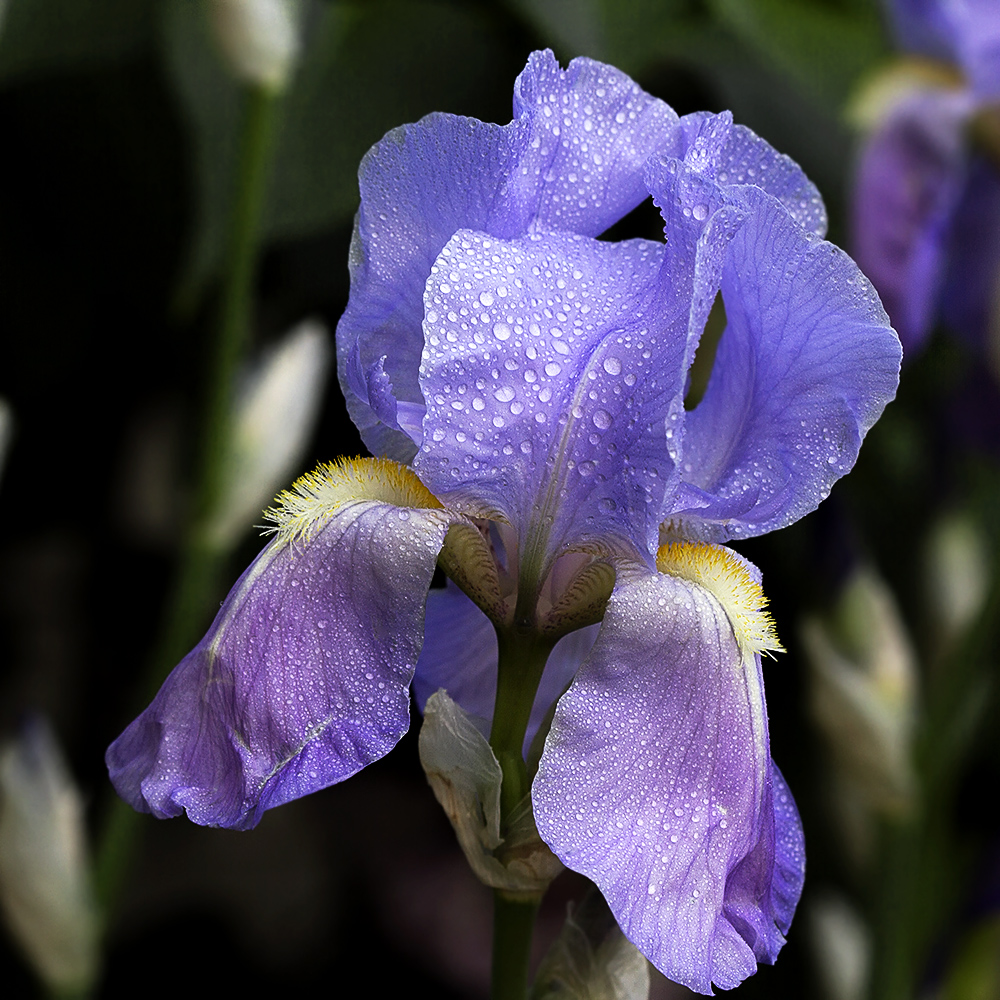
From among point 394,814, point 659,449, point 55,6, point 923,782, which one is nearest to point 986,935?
point 923,782

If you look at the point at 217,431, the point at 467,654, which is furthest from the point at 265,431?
the point at 467,654

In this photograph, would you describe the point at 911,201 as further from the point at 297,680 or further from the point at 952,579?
the point at 297,680

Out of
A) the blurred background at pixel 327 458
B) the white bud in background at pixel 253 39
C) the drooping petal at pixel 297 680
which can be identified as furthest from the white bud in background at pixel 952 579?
the drooping petal at pixel 297 680

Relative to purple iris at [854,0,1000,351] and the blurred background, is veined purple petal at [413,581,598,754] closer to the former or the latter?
the blurred background

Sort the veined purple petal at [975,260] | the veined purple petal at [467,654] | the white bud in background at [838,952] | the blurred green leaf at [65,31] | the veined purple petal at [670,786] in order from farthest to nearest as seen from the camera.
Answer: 1. the white bud in background at [838,952]
2. the veined purple petal at [975,260]
3. the blurred green leaf at [65,31]
4. the veined purple petal at [467,654]
5. the veined purple petal at [670,786]

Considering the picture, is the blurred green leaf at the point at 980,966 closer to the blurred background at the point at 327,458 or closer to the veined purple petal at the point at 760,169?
the blurred background at the point at 327,458

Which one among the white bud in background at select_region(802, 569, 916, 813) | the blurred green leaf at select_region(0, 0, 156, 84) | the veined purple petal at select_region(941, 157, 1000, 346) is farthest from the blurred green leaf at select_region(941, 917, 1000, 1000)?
the blurred green leaf at select_region(0, 0, 156, 84)
